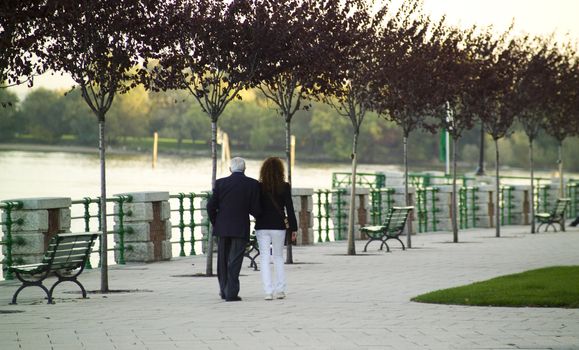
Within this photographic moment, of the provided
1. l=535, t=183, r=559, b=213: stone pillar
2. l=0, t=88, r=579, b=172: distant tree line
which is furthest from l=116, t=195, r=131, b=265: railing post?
l=0, t=88, r=579, b=172: distant tree line

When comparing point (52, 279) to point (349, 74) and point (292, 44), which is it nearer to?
point (292, 44)

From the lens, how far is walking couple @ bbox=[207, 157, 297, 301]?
655 inches

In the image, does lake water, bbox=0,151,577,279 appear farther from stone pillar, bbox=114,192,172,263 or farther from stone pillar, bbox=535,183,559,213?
stone pillar, bbox=114,192,172,263

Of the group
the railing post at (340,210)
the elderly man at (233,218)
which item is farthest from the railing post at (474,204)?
the elderly man at (233,218)

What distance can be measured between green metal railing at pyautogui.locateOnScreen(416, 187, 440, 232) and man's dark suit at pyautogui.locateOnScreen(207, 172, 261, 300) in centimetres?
2502

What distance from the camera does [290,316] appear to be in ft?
47.5

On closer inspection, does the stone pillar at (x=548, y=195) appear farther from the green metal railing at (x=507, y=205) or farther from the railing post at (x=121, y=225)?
the railing post at (x=121, y=225)

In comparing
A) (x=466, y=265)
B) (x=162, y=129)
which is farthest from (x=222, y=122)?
(x=466, y=265)

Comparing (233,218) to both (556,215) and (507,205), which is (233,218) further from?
(507,205)

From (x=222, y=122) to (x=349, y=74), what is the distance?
89249 mm

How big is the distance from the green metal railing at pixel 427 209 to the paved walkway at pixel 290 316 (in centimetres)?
1804

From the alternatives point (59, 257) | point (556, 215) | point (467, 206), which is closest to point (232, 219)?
point (59, 257)

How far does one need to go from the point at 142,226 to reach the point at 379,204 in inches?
566

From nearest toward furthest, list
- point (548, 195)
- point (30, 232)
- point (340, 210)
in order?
point (30, 232), point (340, 210), point (548, 195)
